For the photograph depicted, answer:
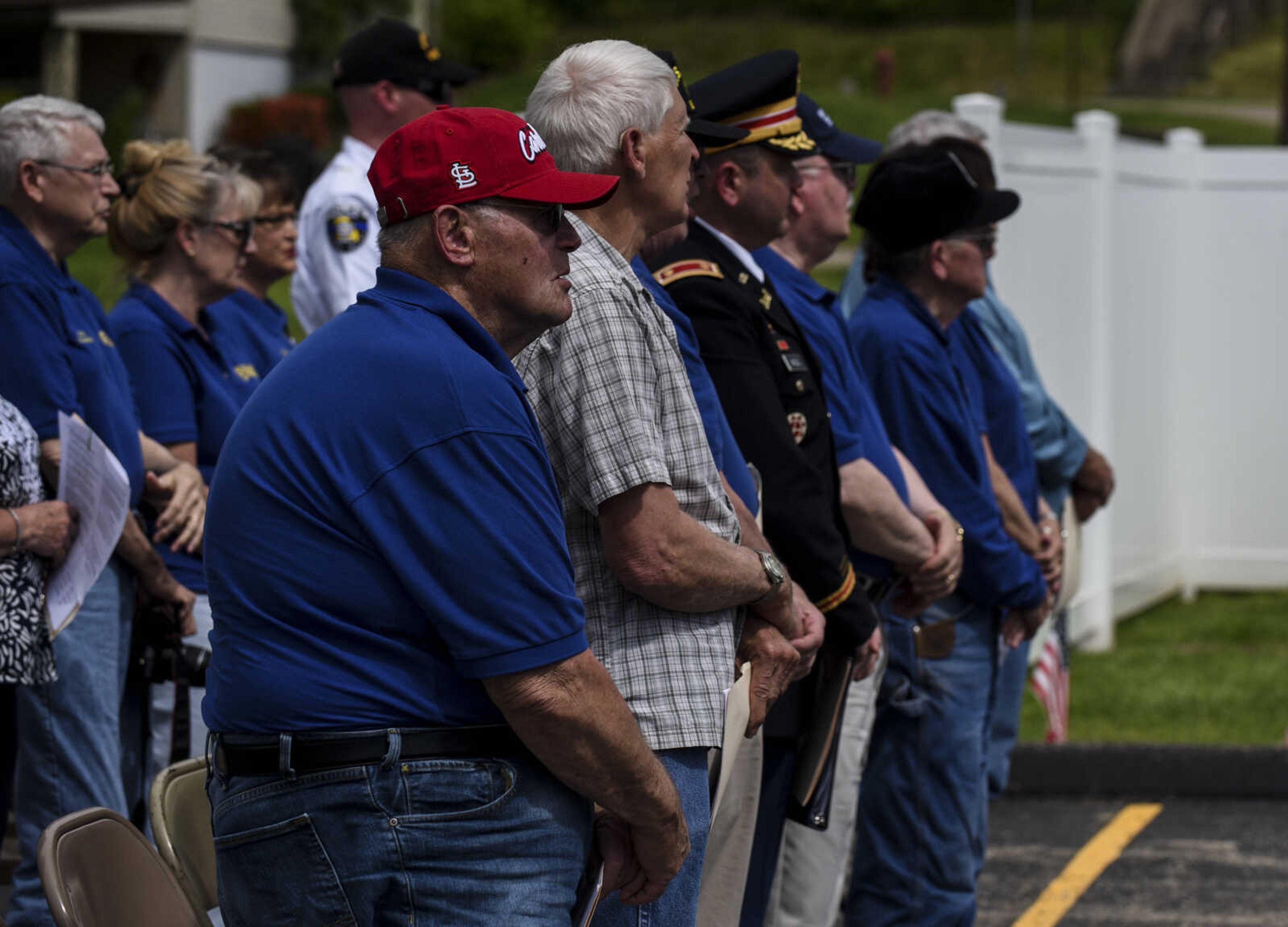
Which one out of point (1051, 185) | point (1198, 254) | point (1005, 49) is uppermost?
point (1051, 185)

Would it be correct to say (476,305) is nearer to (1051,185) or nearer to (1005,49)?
(1051,185)

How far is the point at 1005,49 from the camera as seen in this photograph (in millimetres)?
61156

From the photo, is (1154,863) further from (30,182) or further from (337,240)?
(30,182)

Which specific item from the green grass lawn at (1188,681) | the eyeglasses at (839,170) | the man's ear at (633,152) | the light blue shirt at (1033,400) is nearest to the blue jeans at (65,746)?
the man's ear at (633,152)

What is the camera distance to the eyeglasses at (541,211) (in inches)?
102

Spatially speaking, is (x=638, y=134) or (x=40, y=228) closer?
(x=638, y=134)

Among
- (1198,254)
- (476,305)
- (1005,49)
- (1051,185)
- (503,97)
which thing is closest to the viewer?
(476,305)

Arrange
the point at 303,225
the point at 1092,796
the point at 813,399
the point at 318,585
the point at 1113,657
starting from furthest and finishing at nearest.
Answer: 1. the point at 1113,657
2. the point at 1092,796
3. the point at 303,225
4. the point at 813,399
5. the point at 318,585

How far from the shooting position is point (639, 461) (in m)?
2.85

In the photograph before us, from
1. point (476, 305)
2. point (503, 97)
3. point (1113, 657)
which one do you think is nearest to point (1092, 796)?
point (1113, 657)

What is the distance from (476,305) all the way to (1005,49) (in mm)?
61396

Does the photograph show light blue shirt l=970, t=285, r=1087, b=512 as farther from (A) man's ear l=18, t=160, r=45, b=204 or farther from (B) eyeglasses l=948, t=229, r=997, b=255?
(A) man's ear l=18, t=160, r=45, b=204

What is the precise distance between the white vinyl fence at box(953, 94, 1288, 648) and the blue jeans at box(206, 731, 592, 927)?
684 cm

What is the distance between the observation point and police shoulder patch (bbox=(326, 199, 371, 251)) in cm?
556
